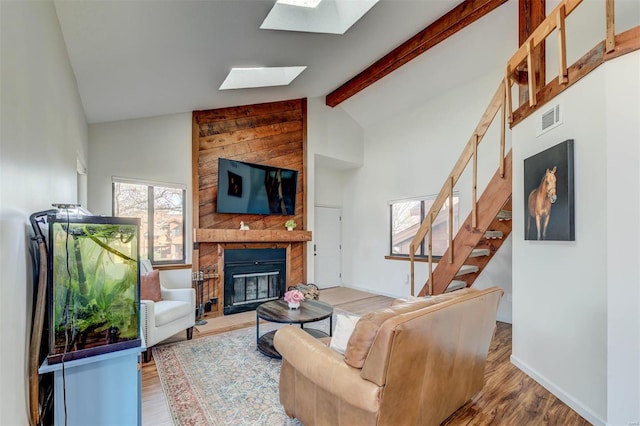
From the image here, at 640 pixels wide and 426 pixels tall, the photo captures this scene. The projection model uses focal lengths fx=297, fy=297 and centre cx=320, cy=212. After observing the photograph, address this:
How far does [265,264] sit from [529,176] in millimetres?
3912

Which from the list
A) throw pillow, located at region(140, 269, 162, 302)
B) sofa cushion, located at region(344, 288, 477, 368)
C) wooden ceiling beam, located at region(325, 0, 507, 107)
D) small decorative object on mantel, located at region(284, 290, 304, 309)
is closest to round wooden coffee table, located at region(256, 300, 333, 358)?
small decorative object on mantel, located at region(284, 290, 304, 309)

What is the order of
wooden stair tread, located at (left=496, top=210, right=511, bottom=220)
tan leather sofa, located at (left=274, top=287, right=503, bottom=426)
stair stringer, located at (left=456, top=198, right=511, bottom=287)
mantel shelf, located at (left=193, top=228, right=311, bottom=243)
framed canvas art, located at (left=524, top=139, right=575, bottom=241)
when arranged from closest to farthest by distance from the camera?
tan leather sofa, located at (left=274, top=287, right=503, bottom=426) → framed canvas art, located at (left=524, top=139, right=575, bottom=241) → wooden stair tread, located at (left=496, top=210, right=511, bottom=220) → stair stringer, located at (left=456, top=198, right=511, bottom=287) → mantel shelf, located at (left=193, top=228, right=311, bottom=243)

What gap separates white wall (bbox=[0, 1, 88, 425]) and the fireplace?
308 centimetres

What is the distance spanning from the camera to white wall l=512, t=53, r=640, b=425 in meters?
1.83

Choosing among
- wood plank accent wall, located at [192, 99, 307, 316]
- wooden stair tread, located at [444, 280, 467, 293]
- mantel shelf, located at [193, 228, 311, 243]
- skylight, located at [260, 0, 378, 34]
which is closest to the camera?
skylight, located at [260, 0, 378, 34]

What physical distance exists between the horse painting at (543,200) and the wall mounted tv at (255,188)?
3.72 metres

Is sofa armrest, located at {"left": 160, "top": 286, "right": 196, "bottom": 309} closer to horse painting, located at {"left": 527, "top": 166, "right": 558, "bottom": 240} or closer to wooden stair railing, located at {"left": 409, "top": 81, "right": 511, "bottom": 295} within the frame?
wooden stair railing, located at {"left": 409, "top": 81, "right": 511, "bottom": 295}

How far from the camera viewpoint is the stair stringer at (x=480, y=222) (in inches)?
123

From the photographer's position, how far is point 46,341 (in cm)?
150

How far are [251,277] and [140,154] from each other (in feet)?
8.03

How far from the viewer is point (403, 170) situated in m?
5.62

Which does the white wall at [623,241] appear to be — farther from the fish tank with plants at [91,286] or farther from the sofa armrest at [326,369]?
the fish tank with plants at [91,286]

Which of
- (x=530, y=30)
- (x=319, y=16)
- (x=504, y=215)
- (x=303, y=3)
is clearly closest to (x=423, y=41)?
(x=530, y=30)

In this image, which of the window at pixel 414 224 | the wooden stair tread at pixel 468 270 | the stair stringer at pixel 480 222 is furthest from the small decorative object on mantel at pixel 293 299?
the window at pixel 414 224
